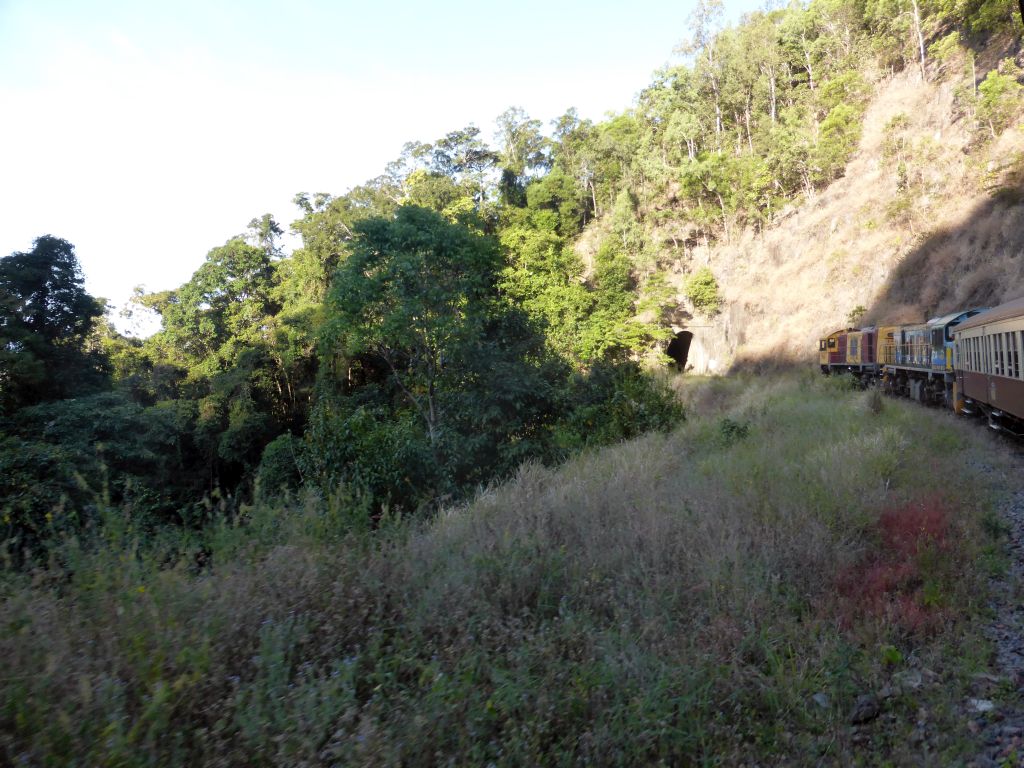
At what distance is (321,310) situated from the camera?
33.8m

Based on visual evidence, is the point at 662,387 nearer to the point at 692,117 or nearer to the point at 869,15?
the point at 692,117

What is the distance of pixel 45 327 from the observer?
2219 cm

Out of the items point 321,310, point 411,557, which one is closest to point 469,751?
point 411,557

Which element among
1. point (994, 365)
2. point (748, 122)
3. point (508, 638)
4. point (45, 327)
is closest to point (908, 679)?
point (508, 638)

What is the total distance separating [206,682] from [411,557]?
2.00 metres

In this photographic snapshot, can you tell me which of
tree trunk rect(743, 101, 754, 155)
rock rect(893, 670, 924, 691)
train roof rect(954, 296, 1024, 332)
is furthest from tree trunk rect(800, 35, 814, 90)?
rock rect(893, 670, 924, 691)

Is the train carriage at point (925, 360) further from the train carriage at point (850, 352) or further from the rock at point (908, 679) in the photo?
the rock at point (908, 679)

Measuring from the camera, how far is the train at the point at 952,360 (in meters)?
11.2

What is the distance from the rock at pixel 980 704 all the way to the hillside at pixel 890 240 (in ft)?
73.0

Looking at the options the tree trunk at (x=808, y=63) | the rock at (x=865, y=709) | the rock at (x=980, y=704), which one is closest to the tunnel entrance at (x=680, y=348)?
the tree trunk at (x=808, y=63)

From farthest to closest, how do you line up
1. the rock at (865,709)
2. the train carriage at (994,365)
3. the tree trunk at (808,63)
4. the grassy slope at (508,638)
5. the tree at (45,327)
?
the tree trunk at (808,63) < the tree at (45,327) < the train carriage at (994,365) < the rock at (865,709) < the grassy slope at (508,638)

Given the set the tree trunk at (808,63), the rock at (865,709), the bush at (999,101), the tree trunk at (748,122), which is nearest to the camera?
the rock at (865,709)

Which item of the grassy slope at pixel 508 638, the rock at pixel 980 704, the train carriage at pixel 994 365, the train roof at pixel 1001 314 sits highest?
the train roof at pixel 1001 314

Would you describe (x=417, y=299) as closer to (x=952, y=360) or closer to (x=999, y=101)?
(x=952, y=360)
